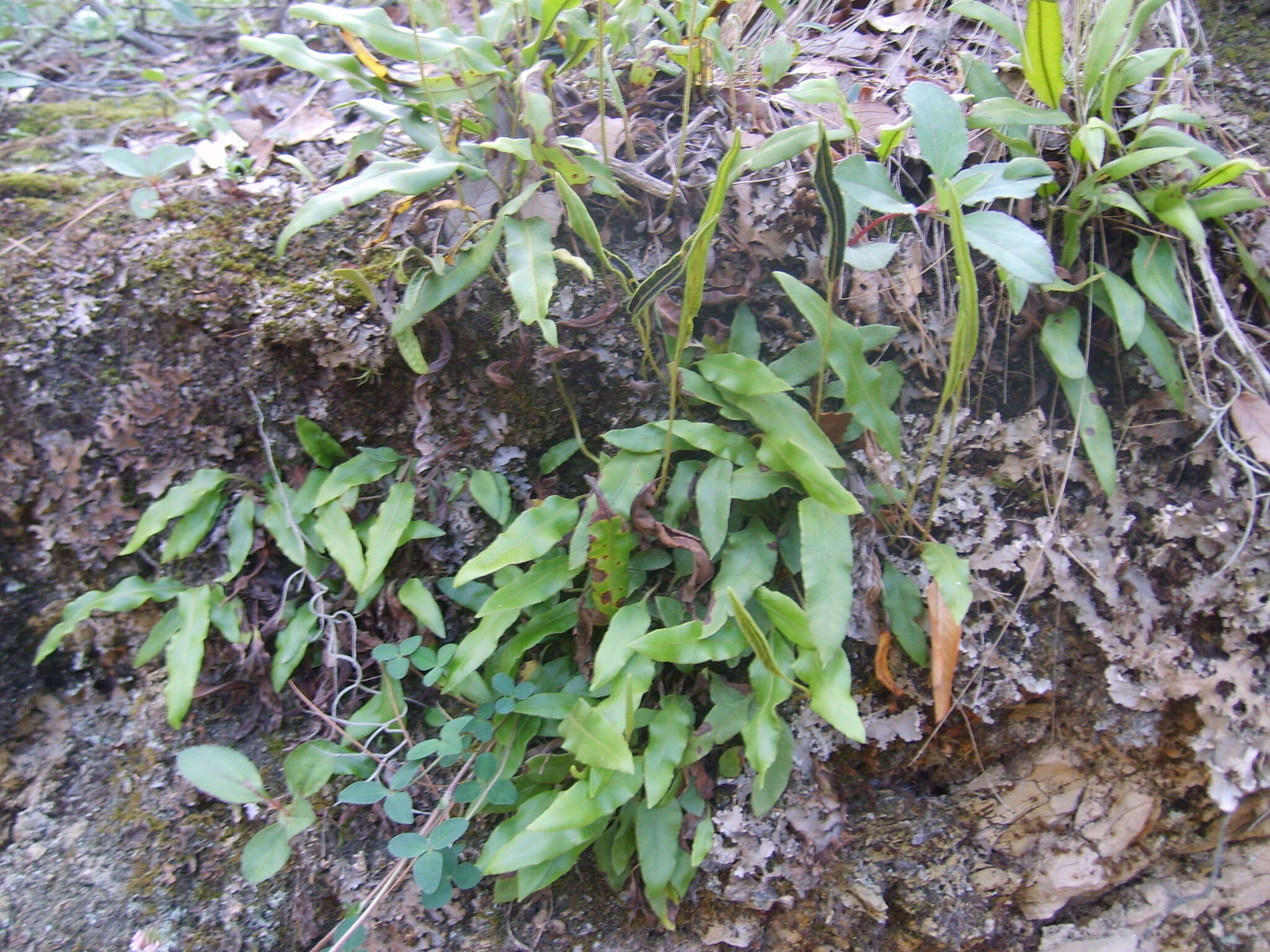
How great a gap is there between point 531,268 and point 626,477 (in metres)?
0.49

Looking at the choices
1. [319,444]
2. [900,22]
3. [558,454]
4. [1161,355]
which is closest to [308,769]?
[319,444]

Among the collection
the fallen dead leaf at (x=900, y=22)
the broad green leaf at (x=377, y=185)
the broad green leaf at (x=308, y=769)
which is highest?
the fallen dead leaf at (x=900, y=22)

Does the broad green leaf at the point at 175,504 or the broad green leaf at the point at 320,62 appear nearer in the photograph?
the broad green leaf at the point at 320,62

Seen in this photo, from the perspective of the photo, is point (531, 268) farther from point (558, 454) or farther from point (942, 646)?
point (942, 646)

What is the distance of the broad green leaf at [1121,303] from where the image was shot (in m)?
1.52

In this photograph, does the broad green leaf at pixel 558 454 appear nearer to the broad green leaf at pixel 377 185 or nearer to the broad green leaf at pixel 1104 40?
the broad green leaf at pixel 377 185

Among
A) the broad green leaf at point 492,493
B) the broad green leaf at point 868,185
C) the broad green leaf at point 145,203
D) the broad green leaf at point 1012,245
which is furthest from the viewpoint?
the broad green leaf at point 145,203

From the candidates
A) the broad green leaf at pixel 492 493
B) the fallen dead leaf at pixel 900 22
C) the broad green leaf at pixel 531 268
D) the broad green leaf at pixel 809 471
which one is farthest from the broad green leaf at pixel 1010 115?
the broad green leaf at pixel 492 493

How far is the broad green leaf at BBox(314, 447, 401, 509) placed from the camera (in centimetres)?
181

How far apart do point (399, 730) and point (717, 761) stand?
0.71 m

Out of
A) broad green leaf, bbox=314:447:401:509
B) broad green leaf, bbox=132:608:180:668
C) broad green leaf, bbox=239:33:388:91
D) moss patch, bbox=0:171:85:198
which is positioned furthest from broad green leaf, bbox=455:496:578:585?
moss patch, bbox=0:171:85:198

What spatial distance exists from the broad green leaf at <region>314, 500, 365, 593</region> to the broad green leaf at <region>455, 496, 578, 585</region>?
292 mm

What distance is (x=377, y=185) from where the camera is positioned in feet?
5.16

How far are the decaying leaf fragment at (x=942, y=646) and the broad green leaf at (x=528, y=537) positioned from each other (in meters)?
0.77
